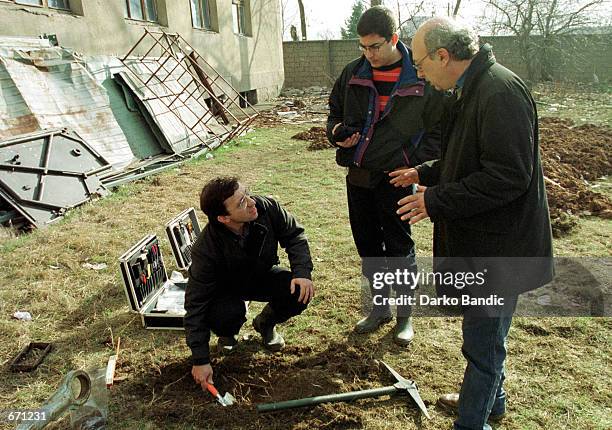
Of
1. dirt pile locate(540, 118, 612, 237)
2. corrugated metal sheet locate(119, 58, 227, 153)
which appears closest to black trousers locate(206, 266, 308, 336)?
dirt pile locate(540, 118, 612, 237)

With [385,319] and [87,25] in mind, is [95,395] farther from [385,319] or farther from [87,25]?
[87,25]

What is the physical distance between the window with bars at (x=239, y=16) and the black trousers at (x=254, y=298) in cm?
1469

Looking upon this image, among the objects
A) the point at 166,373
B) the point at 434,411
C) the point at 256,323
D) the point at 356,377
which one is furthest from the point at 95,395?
the point at 434,411

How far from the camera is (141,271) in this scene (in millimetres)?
3385

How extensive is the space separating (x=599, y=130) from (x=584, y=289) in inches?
299

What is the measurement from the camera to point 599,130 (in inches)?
384

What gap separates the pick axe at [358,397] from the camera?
2439mm

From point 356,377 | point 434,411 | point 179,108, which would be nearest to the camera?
point 434,411

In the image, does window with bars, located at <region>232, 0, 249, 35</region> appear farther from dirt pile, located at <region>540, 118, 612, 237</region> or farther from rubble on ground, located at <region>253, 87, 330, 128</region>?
dirt pile, located at <region>540, 118, 612, 237</region>

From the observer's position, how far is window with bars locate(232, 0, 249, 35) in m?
16.2

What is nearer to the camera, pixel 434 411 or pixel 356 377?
pixel 434 411

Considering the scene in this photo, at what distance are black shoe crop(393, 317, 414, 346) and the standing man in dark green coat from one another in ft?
3.32

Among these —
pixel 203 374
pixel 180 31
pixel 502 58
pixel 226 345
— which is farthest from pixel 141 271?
pixel 502 58

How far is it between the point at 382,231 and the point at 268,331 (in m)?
1.02
